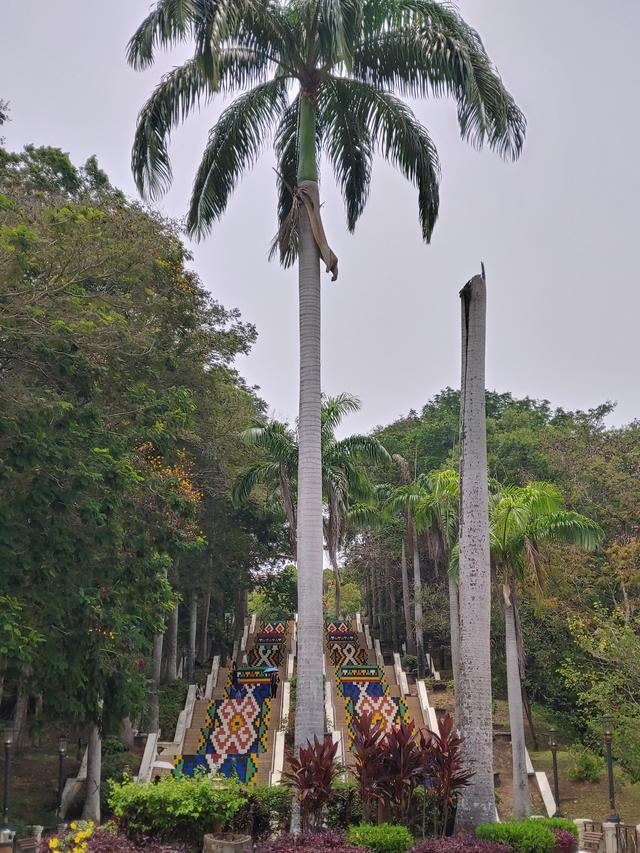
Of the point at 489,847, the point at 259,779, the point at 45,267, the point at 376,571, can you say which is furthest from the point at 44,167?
the point at 376,571

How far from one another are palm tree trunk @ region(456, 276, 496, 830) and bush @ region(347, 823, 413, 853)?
1121 millimetres

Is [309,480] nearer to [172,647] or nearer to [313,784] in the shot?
[313,784]

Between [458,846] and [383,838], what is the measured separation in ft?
2.62

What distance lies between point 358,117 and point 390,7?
6.11 ft

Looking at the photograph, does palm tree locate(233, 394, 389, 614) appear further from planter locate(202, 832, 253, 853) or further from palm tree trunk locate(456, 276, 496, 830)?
planter locate(202, 832, 253, 853)

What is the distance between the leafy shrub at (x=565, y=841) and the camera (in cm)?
949

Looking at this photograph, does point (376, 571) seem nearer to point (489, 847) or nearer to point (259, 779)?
point (259, 779)

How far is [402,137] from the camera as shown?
542 inches

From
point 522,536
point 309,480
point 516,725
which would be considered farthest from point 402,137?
point 516,725

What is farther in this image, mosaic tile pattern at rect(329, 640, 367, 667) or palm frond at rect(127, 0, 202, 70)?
mosaic tile pattern at rect(329, 640, 367, 667)

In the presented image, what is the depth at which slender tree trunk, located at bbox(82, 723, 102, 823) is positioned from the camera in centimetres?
1902

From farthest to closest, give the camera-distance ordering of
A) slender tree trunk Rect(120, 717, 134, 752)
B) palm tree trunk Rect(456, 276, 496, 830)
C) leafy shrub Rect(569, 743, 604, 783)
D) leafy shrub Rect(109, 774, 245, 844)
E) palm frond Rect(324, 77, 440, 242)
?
leafy shrub Rect(569, 743, 604, 783), slender tree trunk Rect(120, 717, 134, 752), palm frond Rect(324, 77, 440, 242), palm tree trunk Rect(456, 276, 496, 830), leafy shrub Rect(109, 774, 245, 844)

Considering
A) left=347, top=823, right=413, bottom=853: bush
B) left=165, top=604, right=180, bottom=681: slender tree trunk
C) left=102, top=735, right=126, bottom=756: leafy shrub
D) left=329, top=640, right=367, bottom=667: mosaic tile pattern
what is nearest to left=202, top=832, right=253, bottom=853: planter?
left=347, top=823, right=413, bottom=853: bush

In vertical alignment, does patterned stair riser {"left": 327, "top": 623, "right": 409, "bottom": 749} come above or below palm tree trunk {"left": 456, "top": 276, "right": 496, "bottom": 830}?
below
